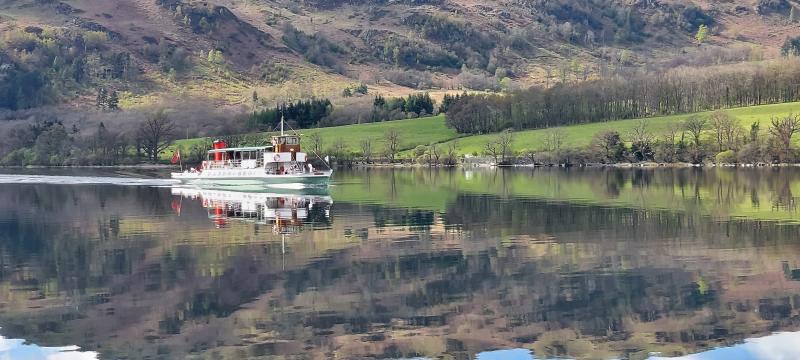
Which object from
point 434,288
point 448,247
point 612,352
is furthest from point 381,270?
point 612,352

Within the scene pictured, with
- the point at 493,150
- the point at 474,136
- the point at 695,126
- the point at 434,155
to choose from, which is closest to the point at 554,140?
the point at 493,150

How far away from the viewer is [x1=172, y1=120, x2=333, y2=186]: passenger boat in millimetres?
84562

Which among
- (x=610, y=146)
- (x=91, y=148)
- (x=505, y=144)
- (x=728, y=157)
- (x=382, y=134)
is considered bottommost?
(x=728, y=157)

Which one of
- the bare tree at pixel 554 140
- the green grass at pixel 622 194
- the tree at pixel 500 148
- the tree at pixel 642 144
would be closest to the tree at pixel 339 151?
the tree at pixel 500 148

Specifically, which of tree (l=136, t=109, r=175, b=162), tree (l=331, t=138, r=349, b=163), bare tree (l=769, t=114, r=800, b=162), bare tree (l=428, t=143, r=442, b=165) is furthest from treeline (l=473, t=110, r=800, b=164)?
tree (l=136, t=109, r=175, b=162)

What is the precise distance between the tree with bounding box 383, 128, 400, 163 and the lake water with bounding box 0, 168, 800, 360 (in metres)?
113

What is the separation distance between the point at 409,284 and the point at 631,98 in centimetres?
15269

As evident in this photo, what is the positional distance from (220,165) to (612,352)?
8210cm

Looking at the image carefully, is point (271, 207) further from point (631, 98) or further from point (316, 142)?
point (631, 98)

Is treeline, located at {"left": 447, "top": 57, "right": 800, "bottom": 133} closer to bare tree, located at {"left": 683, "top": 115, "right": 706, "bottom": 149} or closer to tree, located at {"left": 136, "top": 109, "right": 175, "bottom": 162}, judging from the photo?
bare tree, located at {"left": 683, "top": 115, "right": 706, "bottom": 149}

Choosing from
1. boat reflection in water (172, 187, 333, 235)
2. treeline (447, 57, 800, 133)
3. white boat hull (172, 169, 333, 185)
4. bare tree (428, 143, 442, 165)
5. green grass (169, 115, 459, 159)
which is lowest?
boat reflection in water (172, 187, 333, 235)

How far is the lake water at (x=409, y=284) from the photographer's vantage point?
72.9ft

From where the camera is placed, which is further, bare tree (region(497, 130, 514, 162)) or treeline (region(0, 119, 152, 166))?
treeline (region(0, 119, 152, 166))

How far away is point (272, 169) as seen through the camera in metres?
88.6
